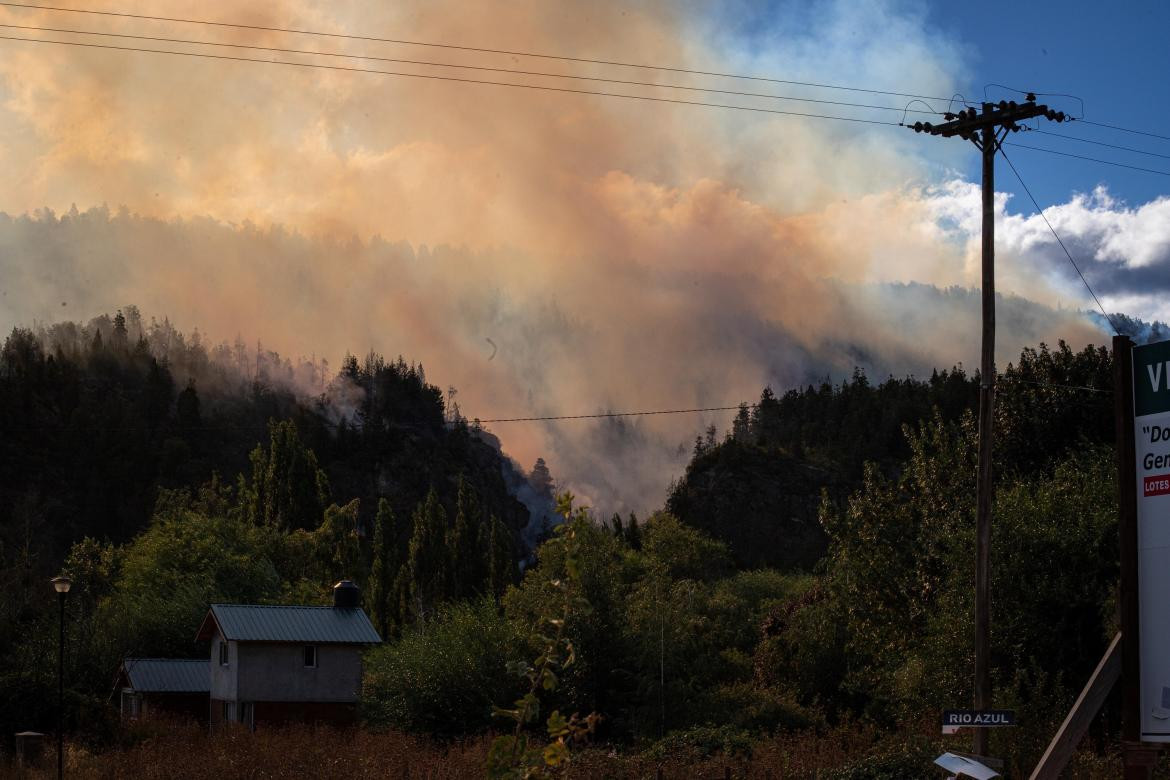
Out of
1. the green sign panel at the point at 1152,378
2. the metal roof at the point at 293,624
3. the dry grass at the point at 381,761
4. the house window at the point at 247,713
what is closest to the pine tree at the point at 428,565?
the metal roof at the point at 293,624

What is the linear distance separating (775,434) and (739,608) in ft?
298

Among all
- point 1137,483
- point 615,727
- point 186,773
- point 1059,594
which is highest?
point 1137,483

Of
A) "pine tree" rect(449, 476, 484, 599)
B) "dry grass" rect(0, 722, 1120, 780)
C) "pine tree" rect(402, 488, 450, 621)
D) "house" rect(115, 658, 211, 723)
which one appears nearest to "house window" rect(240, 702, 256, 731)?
"house" rect(115, 658, 211, 723)


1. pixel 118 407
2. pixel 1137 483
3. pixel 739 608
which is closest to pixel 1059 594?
pixel 1137 483

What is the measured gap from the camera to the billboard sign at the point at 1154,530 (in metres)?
11.6

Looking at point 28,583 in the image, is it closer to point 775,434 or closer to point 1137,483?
point 1137,483

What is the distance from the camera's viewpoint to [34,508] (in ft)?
475

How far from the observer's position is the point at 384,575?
282 feet

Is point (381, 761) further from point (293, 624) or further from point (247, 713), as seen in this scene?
point (293, 624)

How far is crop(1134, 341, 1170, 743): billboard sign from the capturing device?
456 inches

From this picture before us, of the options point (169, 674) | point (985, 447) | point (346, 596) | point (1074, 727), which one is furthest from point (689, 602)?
point (1074, 727)

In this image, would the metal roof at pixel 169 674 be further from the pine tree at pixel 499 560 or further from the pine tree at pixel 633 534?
the pine tree at pixel 633 534

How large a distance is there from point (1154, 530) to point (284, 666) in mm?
42786

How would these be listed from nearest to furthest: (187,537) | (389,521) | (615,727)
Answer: (615,727) < (187,537) < (389,521)
